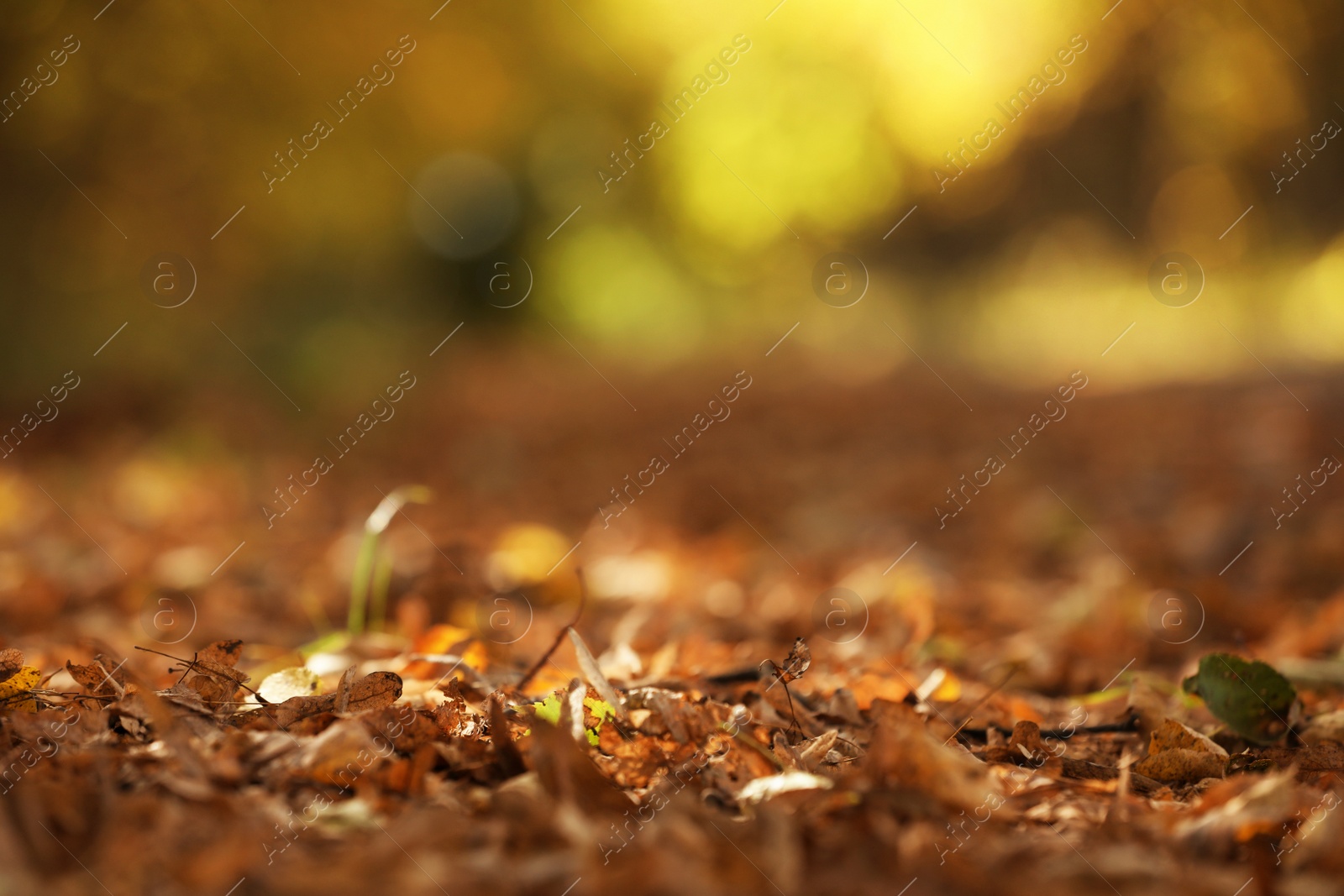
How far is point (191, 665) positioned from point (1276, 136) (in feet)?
47.0

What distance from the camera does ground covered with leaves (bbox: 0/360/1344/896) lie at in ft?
3.25

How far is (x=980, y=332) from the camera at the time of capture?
→ 15.3 meters

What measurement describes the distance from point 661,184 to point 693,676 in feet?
53.9

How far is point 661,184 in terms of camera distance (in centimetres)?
1730

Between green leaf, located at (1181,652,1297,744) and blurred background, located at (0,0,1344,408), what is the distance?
569 cm

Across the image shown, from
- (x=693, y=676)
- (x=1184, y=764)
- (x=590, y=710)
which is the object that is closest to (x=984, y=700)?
(x=1184, y=764)

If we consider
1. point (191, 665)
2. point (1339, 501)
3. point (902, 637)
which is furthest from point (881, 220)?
point (191, 665)

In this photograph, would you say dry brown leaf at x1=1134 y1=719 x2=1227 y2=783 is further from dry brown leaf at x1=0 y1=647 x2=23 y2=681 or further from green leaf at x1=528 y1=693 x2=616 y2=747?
dry brown leaf at x1=0 y1=647 x2=23 y2=681

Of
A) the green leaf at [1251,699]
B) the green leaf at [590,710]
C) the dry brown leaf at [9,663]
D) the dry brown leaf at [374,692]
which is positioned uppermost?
the dry brown leaf at [9,663]

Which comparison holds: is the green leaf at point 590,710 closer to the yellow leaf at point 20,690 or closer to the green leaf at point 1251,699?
the yellow leaf at point 20,690

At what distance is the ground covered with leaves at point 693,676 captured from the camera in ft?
3.25

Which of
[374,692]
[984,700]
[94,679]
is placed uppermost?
[94,679]

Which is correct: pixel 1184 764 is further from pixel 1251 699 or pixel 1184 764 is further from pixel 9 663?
pixel 9 663

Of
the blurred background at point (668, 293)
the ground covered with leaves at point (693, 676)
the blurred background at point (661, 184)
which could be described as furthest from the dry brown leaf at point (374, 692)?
the blurred background at point (661, 184)
